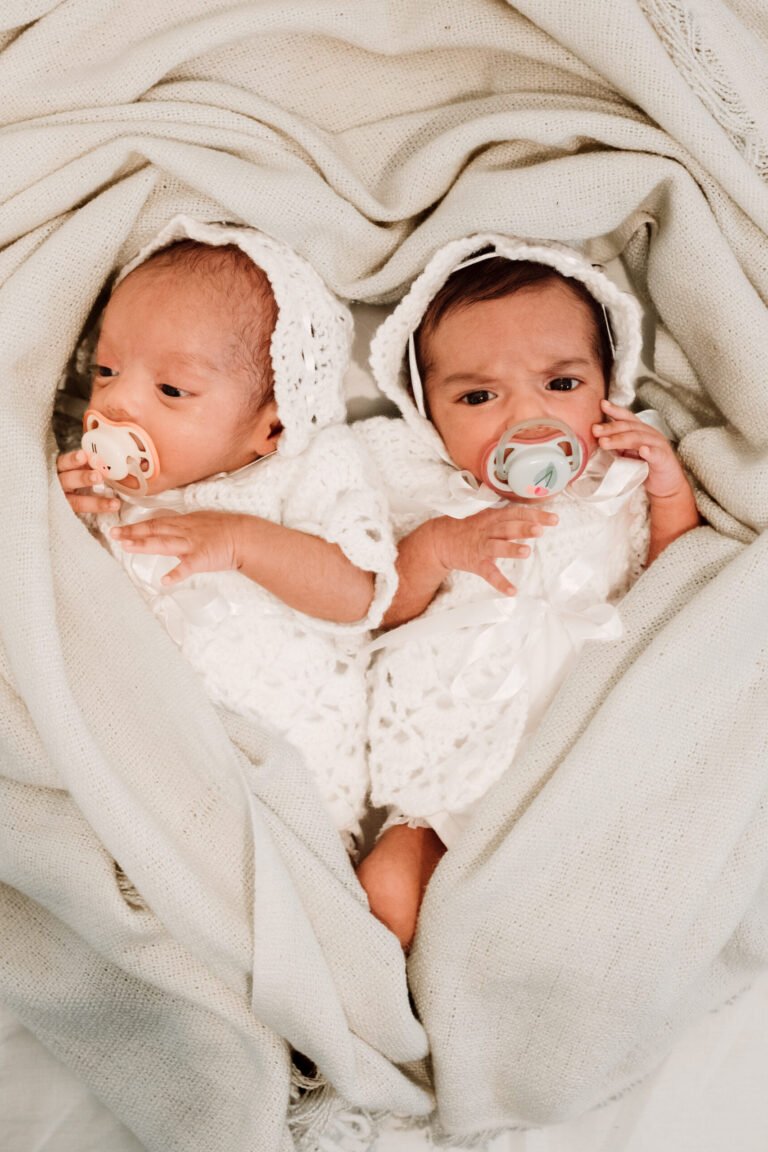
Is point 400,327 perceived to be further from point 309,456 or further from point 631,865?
point 631,865

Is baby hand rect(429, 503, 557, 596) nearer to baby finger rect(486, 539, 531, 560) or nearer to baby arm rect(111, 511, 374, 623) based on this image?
baby finger rect(486, 539, 531, 560)

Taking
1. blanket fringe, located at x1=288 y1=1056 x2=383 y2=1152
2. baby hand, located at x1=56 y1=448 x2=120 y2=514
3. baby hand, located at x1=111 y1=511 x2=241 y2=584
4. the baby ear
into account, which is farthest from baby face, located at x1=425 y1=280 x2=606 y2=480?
blanket fringe, located at x1=288 y1=1056 x2=383 y2=1152

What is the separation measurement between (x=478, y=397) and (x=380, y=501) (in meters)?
0.19

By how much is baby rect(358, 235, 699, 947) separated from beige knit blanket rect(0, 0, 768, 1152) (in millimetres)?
59

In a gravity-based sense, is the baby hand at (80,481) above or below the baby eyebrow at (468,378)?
below

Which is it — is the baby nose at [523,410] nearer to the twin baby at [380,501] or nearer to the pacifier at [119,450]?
the twin baby at [380,501]

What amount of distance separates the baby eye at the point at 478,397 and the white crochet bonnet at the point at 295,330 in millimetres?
174

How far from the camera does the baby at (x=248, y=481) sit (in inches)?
51.4

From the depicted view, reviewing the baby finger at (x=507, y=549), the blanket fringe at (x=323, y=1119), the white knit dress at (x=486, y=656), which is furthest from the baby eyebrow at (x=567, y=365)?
the blanket fringe at (x=323, y=1119)

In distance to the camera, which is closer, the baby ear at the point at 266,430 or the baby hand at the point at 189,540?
the baby hand at the point at 189,540

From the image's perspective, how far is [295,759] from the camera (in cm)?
130

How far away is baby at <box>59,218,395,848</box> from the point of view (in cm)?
130

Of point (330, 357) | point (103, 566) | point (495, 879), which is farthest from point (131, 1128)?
point (330, 357)

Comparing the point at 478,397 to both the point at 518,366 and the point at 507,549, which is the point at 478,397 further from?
the point at 507,549
